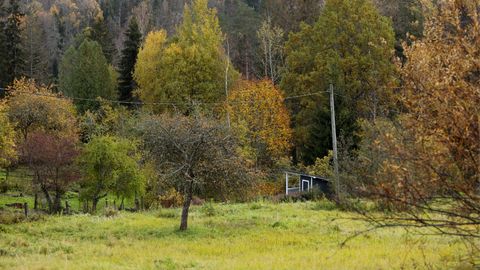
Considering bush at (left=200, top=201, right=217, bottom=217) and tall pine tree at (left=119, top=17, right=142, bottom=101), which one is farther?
tall pine tree at (left=119, top=17, right=142, bottom=101)

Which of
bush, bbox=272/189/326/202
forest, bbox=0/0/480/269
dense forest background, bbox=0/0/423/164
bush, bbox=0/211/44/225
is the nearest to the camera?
forest, bbox=0/0/480/269

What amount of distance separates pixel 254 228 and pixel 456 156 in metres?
13.7

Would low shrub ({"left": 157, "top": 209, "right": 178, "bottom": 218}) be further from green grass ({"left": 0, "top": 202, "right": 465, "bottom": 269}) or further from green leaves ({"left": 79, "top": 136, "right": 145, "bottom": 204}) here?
green leaves ({"left": 79, "top": 136, "right": 145, "bottom": 204})

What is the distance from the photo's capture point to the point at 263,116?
4088 centimetres

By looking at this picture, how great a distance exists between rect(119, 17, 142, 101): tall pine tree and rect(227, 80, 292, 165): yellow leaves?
1888cm

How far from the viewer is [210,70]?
4775cm

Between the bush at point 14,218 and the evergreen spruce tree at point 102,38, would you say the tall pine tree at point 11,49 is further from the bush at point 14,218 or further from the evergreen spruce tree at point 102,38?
the bush at point 14,218

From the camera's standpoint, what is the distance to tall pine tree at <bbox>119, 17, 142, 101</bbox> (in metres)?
56.9

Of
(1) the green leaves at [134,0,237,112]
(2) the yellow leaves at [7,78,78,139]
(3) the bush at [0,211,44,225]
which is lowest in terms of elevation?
(3) the bush at [0,211,44,225]

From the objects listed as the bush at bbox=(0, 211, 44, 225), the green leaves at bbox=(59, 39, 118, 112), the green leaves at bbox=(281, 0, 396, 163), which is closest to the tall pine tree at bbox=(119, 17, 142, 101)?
the green leaves at bbox=(59, 39, 118, 112)

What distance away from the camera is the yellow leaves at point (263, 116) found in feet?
132

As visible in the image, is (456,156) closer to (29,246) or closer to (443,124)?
(443,124)

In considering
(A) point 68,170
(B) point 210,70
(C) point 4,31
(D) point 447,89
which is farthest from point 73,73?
(D) point 447,89

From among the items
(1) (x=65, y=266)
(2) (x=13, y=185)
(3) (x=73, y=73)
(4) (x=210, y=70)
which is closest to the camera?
(1) (x=65, y=266)
